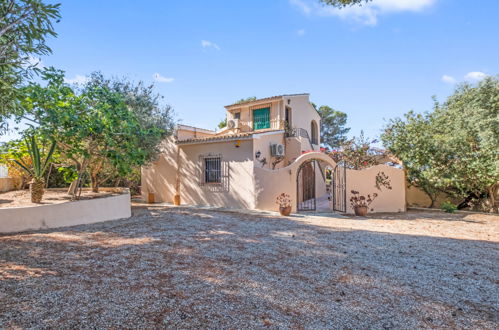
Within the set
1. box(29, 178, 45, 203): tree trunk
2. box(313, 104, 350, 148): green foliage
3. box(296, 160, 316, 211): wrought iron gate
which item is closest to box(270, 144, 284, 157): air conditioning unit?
box(296, 160, 316, 211): wrought iron gate

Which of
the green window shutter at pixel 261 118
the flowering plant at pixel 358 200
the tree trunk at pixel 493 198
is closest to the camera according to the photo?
the flowering plant at pixel 358 200

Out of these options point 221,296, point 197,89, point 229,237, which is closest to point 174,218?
point 229,237

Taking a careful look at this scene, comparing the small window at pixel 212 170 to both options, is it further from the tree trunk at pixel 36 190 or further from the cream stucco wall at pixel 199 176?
the tree trunk at pixel 36 190

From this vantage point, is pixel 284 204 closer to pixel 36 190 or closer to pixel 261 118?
pixel 36 190

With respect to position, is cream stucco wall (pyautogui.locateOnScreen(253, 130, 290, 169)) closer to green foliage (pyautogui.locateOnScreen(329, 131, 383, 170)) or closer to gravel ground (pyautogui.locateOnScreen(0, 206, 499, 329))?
green foliage (pyautogui.locateOnScreen(329, 131, 383, 170))

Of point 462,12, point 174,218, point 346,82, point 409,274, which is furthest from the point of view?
point 346,82

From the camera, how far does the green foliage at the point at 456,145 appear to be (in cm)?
1151

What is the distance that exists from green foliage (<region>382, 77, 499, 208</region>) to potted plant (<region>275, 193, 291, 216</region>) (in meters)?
6.84

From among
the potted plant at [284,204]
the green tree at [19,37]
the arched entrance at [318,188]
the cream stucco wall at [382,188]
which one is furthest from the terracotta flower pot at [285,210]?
the green tree at [19,37]

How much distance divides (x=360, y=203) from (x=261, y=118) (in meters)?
10.6

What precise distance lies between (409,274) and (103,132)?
9.67 metres

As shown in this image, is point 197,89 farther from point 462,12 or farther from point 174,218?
point 462,12

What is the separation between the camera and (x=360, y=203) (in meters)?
11.8

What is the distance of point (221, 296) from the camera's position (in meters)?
3.60
